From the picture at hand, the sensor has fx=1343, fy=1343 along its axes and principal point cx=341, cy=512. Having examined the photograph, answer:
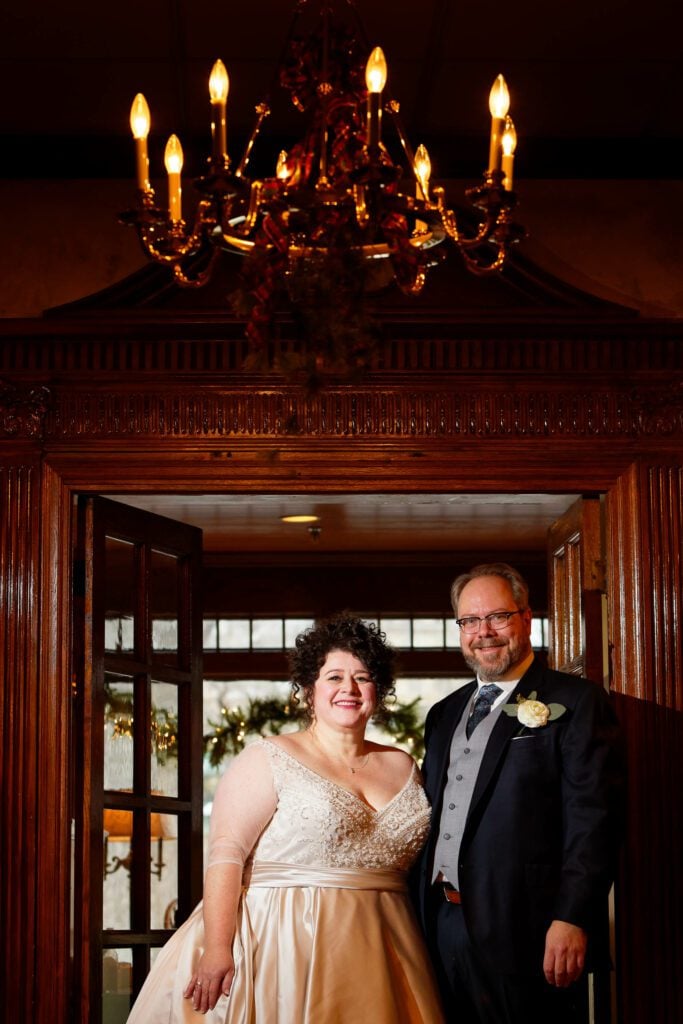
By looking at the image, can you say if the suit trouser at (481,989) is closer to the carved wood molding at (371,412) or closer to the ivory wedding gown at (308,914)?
the ivory wedding gown at (308,914)

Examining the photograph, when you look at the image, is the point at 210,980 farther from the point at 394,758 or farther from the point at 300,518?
the point at 300,518

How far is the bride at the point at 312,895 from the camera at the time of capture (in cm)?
390

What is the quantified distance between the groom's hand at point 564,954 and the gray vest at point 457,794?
361 mm

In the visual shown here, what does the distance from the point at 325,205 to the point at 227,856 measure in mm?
2032

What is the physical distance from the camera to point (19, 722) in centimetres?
470

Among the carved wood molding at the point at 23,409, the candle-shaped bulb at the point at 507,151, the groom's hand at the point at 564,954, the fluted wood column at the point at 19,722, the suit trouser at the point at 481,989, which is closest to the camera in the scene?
the candle-shaped bulb at the point at 507,151

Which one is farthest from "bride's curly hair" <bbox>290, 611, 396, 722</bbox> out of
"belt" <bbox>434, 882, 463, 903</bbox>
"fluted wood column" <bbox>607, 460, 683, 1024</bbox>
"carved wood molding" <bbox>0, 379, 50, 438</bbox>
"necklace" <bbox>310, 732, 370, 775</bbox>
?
"carved wood molding" <bbox>0, 379, 50, 438</bbox>

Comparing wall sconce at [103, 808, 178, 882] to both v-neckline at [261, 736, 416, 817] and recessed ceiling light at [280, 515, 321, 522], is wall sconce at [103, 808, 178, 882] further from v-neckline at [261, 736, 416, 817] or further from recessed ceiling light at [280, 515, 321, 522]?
recessed ceiling light at [280, 515, 321, 522]

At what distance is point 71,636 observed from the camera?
188 inches

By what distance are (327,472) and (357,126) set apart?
1.79 metres

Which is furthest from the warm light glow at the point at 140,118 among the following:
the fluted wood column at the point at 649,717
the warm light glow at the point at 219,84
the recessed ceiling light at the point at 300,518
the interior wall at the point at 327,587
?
the interior wall at the point at 327,587

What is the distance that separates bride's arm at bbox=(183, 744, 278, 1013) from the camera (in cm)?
390

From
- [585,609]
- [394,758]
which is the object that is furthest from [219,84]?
[585,609]

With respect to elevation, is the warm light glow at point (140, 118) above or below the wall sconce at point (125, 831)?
above
